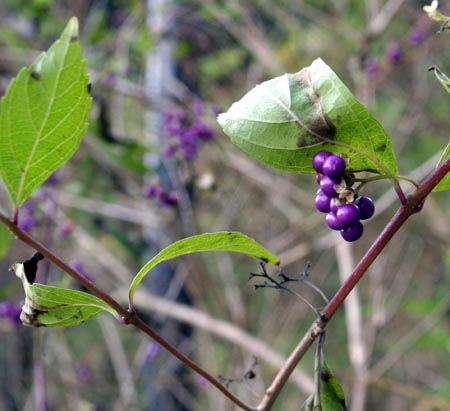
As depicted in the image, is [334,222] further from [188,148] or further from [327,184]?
[188,148]

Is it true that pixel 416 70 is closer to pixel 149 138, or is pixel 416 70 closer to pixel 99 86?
pixel 149 138

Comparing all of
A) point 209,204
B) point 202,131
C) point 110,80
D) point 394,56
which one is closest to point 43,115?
point 202,131

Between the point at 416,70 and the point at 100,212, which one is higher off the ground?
the point at 416,70

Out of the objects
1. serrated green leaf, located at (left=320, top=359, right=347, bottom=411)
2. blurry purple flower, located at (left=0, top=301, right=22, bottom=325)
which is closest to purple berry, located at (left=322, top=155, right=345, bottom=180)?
serrated green leaf, located at (left=320, top=359, right=347, bottom=411)

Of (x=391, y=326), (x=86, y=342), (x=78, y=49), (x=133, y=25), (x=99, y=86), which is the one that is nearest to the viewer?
(x=78, y=49)

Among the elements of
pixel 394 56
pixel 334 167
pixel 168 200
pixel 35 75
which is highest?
pixel 394 56

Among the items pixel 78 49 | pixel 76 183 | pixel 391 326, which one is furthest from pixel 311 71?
pixel 391 326

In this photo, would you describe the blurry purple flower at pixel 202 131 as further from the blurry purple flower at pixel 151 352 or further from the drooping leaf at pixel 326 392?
the drooping leaf at pixel 326 392
